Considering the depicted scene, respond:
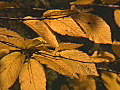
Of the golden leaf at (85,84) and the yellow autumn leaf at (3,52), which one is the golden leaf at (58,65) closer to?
the yellow autumn leaf at (3,52)

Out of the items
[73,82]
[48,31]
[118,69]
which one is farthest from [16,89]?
[118,69]

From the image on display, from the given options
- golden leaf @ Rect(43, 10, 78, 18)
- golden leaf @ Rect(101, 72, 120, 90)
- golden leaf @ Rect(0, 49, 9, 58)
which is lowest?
golden leaf @ Rect(101, 72, 120, 90)

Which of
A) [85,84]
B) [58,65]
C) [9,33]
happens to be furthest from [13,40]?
[85,84]

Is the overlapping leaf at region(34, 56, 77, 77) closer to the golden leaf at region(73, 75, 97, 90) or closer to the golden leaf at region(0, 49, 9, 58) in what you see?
the golden leaf at region(0, 49, 9, 58)

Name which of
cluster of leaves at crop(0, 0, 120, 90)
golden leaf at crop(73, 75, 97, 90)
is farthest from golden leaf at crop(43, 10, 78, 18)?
golden leaf at crop(73, 75, 97, 90)

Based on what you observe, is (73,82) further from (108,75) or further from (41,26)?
(41,26)

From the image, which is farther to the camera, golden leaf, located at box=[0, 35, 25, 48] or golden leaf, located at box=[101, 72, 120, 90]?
golden leaf, located at box=[101, 72, 120, 90]
